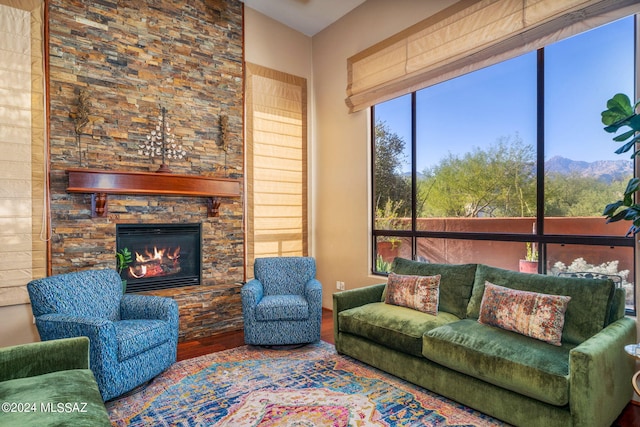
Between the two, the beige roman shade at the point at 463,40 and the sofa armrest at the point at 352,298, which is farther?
the sofa armrest at the point at 352,298

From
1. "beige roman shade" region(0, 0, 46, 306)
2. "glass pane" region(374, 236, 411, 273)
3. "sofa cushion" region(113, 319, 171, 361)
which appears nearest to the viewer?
"sofa cushion" region(113, 319, 171, 361)

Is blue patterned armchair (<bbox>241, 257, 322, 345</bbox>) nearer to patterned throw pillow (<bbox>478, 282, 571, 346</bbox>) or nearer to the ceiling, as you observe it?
patterned throw pillow (<bbox>478, 282, 571, 346</bbox>)

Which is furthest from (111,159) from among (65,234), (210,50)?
(210,50)

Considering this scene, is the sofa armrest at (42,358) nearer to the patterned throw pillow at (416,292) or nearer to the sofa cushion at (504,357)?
the sofa cushion at (504,357)

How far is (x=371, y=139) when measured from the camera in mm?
4508

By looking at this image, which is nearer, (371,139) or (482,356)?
(482,356)

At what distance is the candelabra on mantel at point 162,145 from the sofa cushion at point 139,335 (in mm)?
1616

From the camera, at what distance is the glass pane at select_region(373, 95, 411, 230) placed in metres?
4.20

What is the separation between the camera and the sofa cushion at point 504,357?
1.99m

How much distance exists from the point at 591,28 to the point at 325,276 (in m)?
3.75

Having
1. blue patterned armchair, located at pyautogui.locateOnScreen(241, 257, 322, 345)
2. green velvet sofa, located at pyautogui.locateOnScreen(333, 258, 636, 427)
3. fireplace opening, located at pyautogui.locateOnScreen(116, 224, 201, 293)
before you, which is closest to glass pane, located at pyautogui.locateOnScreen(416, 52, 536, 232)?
green velvet sofa, located at pyautogui.locateOnScreen(333, 258, 636, 427)

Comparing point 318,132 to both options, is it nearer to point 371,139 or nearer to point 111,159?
point 371,139

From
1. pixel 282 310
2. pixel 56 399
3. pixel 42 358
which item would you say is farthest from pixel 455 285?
pixel 42 358

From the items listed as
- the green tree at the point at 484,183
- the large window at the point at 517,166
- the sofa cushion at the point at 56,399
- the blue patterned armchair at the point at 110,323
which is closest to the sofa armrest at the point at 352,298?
the large window at the point at 517,166
